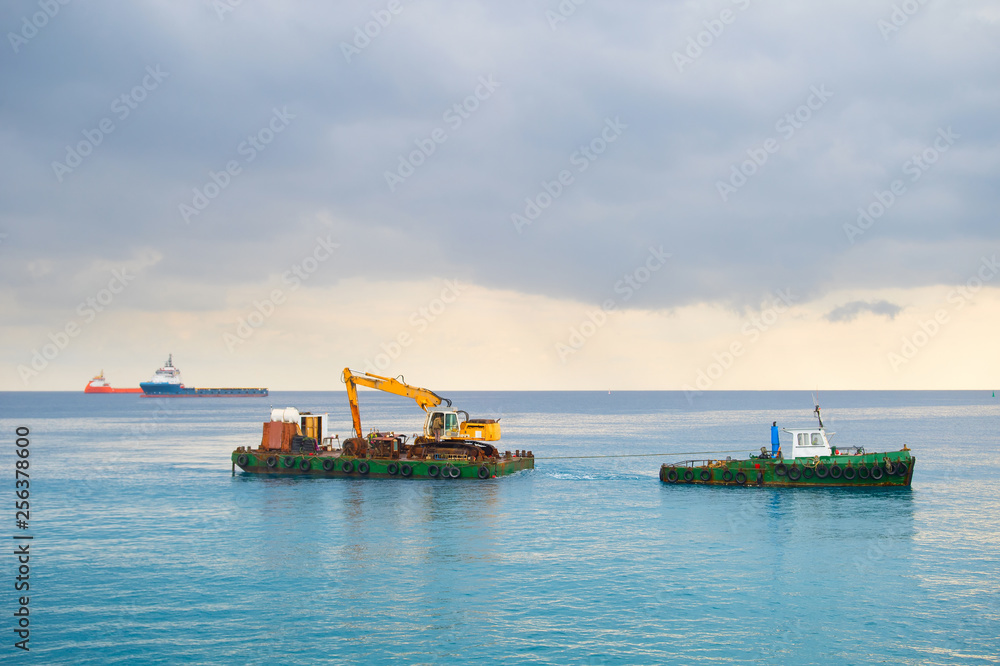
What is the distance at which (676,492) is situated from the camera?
55344 mm

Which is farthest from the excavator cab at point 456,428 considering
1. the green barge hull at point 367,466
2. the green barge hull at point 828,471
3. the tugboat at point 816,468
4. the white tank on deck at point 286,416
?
the green barge hull at point 828,471

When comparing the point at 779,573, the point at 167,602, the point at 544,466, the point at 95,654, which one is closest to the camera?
the point at 95,654

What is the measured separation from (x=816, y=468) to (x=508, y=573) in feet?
102

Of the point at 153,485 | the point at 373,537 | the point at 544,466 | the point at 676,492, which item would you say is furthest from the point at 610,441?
the point at 373,537

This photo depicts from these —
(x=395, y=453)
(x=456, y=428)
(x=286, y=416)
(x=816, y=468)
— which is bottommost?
(x=816, y=468)

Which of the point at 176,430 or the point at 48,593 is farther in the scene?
the point at 176,430

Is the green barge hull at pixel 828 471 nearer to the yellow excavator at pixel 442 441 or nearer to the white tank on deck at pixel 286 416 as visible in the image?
the yellow excavator at pixel 442 441

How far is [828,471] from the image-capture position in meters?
53.8

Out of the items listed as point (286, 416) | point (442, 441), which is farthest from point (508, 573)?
point (286, 416)

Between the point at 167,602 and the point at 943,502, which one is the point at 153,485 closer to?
the point at 167,602

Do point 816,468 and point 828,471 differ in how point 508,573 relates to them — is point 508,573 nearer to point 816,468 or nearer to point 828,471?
point 816,468

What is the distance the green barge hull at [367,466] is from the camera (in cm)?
6072

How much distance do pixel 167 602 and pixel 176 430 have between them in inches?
4566

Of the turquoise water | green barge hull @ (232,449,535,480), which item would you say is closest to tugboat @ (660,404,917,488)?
the turquoise water
